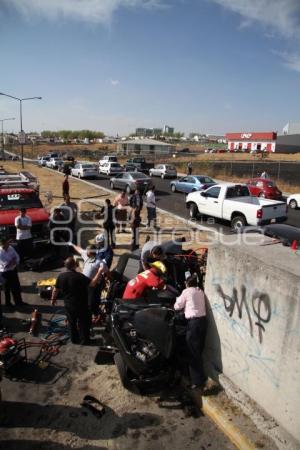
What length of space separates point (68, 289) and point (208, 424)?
9.84ft

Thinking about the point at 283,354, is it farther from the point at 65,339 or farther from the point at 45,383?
the point at 65,339

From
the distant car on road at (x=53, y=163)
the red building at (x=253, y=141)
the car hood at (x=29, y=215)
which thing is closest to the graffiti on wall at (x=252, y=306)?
the car hood at (x=29, y=215)

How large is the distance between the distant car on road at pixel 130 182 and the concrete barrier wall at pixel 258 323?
19.1m

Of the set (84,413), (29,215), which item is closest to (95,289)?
(84,413)

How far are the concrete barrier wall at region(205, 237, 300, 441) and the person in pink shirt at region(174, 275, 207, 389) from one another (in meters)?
0.16

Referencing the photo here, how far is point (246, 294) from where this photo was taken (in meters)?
4.66

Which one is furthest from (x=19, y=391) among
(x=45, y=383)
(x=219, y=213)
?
(x=219, y=213)

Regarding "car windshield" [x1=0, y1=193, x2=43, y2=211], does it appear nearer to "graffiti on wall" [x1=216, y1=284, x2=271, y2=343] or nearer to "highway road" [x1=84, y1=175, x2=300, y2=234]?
"highway road" [x1=84, y1=175, x2=300, y2=234]

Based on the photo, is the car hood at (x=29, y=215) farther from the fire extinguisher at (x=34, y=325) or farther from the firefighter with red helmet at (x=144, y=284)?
the firefighter with red helmet at (x=144, y=284)

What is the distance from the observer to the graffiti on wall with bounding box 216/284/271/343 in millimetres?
4391

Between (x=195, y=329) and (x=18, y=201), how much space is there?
9.01 metres

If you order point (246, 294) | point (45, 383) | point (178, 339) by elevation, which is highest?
point (246, 294)

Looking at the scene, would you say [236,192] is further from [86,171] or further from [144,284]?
[86,171]

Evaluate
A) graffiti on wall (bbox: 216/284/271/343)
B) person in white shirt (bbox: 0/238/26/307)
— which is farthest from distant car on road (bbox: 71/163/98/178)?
graffiti on wall (bbox: 216/284/271/343)
